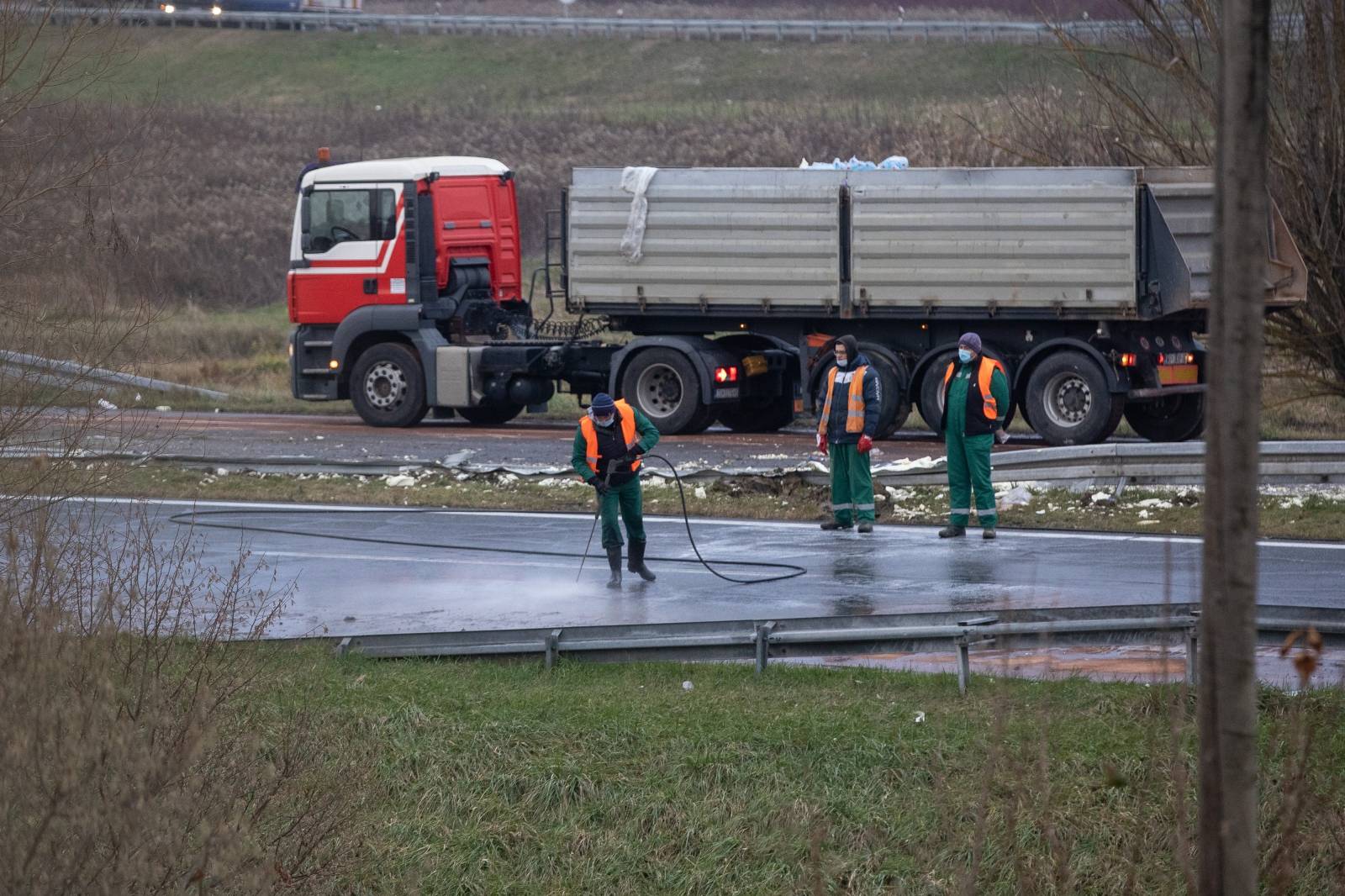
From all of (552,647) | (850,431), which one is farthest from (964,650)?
(850,431)

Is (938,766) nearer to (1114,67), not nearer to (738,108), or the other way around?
(1114,67)

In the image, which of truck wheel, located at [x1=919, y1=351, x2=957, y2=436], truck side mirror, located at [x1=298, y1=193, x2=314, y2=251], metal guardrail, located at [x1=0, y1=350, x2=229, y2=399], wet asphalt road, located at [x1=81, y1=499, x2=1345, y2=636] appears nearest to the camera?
metal guardrail, located at [x1=0, y1=350, x2=229, y2=399]

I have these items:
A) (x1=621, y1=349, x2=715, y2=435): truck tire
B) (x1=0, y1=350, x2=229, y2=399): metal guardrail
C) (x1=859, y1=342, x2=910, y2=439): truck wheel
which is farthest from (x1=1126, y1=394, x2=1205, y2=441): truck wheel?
(x1=0, y1=350, x2=229, y2=399): metal guardrail

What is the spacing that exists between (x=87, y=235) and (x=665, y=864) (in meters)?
5.01

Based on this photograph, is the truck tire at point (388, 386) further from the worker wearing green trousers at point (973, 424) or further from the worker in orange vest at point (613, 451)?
the worker in orange vest at point (613, 451)

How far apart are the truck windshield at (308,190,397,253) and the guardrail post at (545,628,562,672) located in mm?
14077

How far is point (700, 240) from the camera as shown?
21.2 metres

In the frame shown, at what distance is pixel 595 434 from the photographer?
12.0 meters

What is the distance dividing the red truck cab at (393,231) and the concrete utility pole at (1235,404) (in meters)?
19.4

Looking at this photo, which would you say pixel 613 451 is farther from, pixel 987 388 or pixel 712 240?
pixel 712 240

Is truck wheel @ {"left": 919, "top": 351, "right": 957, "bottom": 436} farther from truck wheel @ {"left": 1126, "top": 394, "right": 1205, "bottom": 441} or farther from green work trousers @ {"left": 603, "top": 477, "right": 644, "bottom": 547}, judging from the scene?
green work trousers @ {"left": 603, "top": 477, "right": 644, "bottom": 547}

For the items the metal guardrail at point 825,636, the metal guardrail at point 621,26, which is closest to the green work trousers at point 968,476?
the metal guardrail at point 825,636

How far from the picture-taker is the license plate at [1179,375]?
1958 cm

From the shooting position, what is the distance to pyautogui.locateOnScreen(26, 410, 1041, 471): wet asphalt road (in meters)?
19.0
